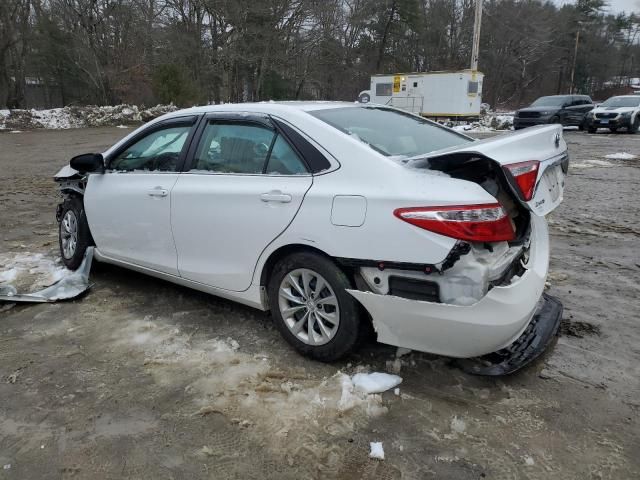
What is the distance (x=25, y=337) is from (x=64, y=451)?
1.45 m

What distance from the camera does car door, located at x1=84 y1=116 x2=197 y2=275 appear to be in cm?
381

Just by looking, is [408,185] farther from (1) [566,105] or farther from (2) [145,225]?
(1) [566,105]

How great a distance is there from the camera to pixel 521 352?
2926mm

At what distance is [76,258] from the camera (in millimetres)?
4688

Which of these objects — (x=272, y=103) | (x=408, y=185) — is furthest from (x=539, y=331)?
(x=272, y=103)

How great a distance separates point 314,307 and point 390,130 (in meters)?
1.29

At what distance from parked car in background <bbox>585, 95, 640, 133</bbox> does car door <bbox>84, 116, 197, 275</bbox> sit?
21.2m

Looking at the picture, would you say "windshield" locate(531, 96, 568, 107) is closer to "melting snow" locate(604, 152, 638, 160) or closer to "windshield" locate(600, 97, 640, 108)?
"windshield" locate(600, 97, 640, 108)

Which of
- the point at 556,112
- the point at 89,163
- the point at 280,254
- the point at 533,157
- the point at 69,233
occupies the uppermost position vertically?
the point at 556,112

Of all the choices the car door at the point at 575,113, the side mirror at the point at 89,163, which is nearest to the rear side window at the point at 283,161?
the side mirror at the point at 89,163

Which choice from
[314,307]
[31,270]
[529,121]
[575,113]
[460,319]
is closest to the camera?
[460,319]

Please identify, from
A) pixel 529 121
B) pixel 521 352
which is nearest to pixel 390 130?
pixel 521 352

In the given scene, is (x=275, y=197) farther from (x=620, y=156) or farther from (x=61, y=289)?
(x=620, y=156)

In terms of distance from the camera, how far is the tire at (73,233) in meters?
4.64
